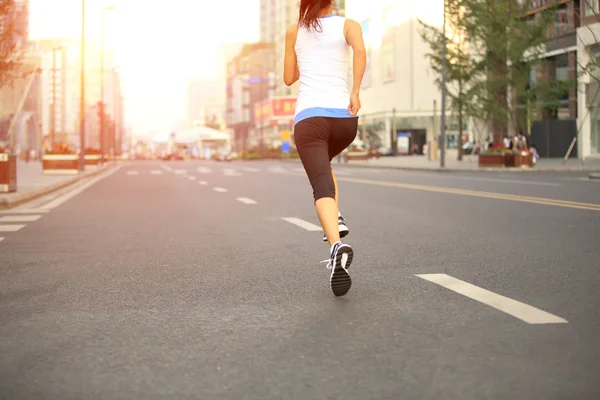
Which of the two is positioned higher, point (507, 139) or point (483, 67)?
point (483, 67)

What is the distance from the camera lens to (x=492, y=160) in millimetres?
→ 38781

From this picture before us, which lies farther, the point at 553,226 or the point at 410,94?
the point at 410,94

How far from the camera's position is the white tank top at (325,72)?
624 cm

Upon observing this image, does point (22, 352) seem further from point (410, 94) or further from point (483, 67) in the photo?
point (410, 94)

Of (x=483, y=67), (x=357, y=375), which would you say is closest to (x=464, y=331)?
(x=357, y=375)

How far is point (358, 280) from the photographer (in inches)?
252

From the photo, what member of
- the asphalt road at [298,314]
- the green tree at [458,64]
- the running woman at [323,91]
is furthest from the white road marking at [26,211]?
the green tree at [458,64]

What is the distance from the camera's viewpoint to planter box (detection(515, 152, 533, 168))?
3800 centimetres

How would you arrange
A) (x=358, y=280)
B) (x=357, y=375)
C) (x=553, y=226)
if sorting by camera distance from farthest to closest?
1. (x=553, y=226)
2. (x=358, y=280)
3. (x=357, y=375)

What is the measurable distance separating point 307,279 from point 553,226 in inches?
187

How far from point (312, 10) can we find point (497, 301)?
2307 millimetres

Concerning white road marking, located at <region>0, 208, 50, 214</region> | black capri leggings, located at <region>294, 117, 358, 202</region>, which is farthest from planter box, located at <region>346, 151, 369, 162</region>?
black capri leggings, located at <region>294, 117, 358, 202</region>

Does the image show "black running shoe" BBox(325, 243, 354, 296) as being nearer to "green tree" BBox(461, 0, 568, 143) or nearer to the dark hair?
the dark hair

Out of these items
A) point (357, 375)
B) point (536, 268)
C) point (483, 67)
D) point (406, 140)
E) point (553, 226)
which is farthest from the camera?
point (406, 140)
